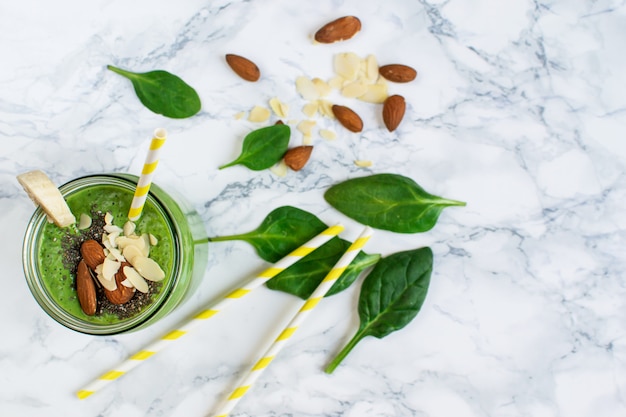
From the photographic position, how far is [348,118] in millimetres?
1150

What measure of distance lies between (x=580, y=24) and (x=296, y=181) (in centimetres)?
53

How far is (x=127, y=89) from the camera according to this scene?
3.83 feet

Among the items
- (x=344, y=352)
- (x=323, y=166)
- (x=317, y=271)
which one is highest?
(x=323, y=166)

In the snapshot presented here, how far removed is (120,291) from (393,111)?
507mm

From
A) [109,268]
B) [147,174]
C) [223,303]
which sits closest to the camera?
[147,174]

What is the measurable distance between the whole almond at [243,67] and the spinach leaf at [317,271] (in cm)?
30

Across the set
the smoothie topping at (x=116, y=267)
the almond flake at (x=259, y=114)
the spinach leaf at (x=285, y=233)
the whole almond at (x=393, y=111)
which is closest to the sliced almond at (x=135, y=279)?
the smoothie topping at (x=116, y=267)

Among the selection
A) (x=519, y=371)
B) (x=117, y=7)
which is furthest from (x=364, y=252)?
(x=117, y=7)

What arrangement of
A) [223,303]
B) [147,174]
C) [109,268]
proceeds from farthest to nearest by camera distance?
[223,303], [109,268], [147,174]

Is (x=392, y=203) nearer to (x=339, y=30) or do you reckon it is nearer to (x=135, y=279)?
(x=339, y=30)

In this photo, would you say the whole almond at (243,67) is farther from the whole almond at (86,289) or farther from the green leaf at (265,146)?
the whole almond at (86,289)

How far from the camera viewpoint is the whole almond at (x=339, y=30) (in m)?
1.14

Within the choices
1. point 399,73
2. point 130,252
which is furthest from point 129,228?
point 399,73

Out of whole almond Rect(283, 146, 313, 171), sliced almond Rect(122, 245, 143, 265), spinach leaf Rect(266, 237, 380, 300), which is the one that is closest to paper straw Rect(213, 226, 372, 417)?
spinach leaf Rect(266, 237, 380, 300)
